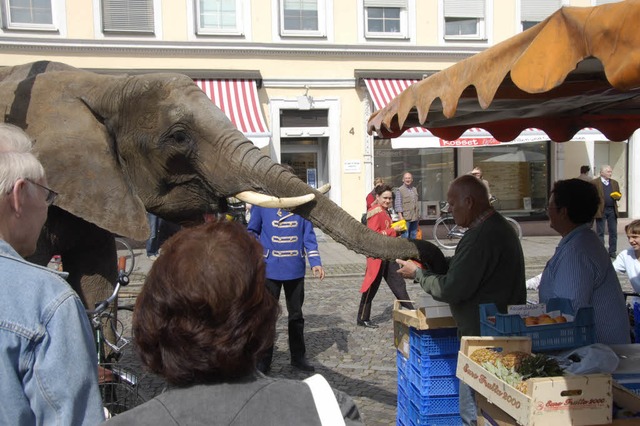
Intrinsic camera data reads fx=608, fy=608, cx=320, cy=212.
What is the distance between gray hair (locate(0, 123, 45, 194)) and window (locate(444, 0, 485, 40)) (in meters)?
16.5

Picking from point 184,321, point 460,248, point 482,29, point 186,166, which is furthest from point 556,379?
point 482,29

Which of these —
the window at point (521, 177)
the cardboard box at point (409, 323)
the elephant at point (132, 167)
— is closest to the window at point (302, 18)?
the window at point (521, 177)

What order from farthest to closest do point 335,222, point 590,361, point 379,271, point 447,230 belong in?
point 447,230
point 379,271
point 335,222
point 590,361

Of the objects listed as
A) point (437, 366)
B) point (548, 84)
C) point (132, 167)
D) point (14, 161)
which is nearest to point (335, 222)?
point (437, 366)

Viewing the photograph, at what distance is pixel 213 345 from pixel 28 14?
53.5 ft

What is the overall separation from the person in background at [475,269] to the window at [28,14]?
1453 centimetres

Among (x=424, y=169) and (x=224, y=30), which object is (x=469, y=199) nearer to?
(x=224, y=30)

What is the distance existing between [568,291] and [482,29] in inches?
606

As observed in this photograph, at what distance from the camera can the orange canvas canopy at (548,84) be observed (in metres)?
1.92

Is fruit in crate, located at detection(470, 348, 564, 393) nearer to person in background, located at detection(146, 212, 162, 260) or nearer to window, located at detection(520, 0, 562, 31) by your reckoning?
person in background, located at detection(146, 212, 162, 260)

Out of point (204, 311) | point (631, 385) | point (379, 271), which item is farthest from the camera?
point (379, 271)

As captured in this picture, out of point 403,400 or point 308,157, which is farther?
point 308,157

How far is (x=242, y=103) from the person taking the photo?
15.3 meters

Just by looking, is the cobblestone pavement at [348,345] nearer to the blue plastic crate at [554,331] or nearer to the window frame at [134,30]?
the blue plastic crate at [554,331]
